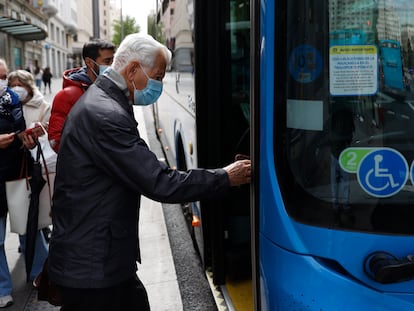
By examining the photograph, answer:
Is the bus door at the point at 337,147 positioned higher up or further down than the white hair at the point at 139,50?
further down

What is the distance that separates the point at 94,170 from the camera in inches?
76.9

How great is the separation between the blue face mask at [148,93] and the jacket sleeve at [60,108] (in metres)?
1.44

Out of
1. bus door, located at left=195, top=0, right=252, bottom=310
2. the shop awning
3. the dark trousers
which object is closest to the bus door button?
the dark trousers

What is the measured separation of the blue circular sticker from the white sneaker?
284 centimetres

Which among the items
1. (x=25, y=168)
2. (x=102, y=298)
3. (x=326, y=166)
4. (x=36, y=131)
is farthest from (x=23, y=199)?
(x=326, y=166)

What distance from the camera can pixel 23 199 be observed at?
3.65 m

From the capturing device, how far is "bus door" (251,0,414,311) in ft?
5.66

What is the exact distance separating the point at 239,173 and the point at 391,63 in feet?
2.43

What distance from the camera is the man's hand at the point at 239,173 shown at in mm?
2066

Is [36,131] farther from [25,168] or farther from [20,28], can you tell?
[20,28]

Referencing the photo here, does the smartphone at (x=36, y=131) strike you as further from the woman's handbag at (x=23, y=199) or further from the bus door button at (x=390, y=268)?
the bus door button at (x=390, y=268)

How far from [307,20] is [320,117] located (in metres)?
0.35

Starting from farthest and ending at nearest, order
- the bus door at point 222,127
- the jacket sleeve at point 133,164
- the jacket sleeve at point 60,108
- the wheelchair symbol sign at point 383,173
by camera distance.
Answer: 1. the jacket sleeve at point 60,108
2. the bus door at point 222,127
3. the jacket sleeve at point 133,164
4. the wheelchair symbol sign at point 383,173

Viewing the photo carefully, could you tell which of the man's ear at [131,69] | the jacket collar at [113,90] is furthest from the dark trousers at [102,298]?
the man's ear at [131,69]
